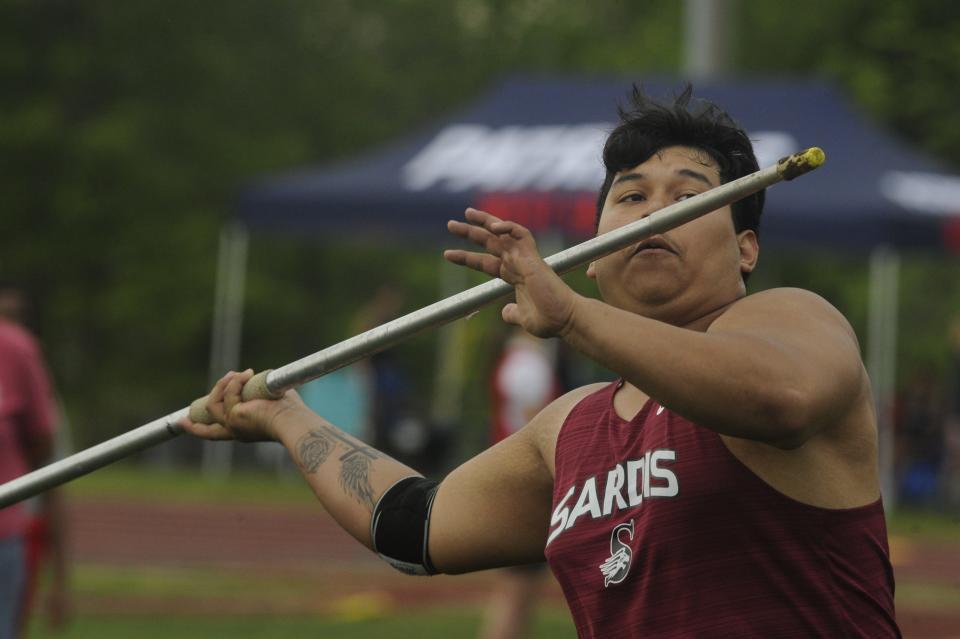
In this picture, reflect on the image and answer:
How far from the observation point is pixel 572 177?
1398cm

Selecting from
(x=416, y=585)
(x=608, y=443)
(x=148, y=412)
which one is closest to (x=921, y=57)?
(x=416, y=585)

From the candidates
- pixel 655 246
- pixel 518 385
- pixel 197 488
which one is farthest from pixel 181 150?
pixel 655 246

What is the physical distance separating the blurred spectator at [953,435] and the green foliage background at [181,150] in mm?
11944

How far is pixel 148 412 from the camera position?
33906 mm

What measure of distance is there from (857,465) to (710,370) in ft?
1.46

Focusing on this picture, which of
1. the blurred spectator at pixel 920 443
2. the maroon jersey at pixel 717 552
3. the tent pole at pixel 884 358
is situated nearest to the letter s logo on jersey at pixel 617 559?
the maroon jersey at pixel 717 552

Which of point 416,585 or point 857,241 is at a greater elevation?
point 857,241

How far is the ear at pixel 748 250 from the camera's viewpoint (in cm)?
323

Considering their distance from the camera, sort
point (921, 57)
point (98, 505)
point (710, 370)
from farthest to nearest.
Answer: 1. point (98, 505)
2. point (921, 57)
3. point (710, 370)

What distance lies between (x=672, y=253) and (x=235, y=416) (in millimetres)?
1165

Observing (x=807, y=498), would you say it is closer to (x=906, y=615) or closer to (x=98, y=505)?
(x=906, y=615)

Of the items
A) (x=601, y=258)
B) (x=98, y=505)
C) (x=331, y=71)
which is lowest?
(x=601, y=258)

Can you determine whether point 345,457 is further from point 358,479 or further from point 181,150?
point 181,150

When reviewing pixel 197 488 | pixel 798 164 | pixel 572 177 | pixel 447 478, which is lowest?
pixel 447 478
